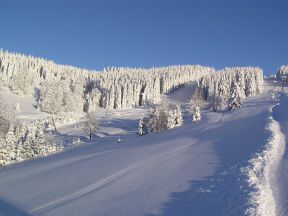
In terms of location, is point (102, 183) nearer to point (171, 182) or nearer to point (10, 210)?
point (171, 182)

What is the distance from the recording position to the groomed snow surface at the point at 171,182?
21484 millimetres

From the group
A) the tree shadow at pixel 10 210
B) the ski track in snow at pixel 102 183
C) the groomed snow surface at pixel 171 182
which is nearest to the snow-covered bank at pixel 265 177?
the groomed snow surface at pixel 171 182

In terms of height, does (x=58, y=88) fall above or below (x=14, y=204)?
above

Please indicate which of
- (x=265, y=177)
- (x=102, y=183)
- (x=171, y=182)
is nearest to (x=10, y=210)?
(x=102, y=183)

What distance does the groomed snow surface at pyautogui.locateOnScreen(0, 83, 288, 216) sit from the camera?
21484mm

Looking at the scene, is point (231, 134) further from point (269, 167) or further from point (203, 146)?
point (269, 167)

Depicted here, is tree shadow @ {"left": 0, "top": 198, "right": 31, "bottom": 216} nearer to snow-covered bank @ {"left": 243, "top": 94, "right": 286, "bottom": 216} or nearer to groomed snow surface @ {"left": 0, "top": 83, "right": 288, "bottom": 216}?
groomed snow surface @ {"left": 0, "top": 83, "right": 288, "bottom": 216}

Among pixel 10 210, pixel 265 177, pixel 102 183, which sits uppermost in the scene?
pixel 265 177

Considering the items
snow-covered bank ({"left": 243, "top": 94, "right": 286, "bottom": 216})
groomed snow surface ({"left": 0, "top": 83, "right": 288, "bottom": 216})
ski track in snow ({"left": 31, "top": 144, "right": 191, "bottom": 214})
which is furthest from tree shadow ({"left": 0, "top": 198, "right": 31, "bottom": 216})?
snow-covered bank ({"left": 243, "top": 94, "right": 286, "bottom": 216})

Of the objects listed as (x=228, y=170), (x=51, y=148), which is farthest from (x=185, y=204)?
(x=51, y=148)

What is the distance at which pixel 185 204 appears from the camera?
2198 centimetres

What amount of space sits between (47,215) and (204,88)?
6711 inches

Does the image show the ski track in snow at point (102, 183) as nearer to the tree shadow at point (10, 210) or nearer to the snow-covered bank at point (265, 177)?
the tree shadow at point (10, 210)

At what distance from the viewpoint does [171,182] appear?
26.8 m
